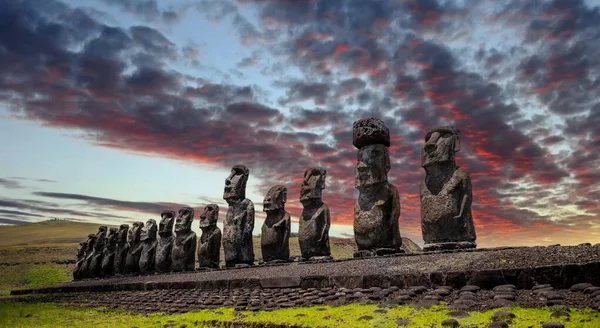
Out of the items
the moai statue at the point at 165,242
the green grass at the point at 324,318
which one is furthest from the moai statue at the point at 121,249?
the green grass at the point at 324,318

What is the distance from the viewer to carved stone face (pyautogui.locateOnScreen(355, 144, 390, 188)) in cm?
1454

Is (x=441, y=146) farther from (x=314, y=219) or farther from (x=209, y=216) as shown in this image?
(x=209, y=216)

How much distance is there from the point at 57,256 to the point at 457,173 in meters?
46.5

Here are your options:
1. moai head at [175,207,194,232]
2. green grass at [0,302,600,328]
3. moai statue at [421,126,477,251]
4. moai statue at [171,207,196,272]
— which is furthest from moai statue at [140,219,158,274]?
moai statue at [421,126,477,251]

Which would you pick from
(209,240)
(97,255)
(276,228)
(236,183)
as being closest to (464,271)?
(276,228)

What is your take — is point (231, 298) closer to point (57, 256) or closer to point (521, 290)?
point (521, 290)

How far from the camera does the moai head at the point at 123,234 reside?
93.7ft

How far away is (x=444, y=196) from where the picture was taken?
12977 mm

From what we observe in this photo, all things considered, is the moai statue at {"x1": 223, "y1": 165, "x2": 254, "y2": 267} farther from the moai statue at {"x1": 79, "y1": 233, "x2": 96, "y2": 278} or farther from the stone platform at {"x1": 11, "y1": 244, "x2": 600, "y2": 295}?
the moai statue at {"x1": 79, "y1": 233, "x2": 96, "y2": 278}

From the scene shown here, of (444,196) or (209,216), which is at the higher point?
(444,196)

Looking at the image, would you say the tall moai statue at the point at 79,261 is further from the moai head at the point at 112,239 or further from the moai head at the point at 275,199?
the moai head at the point at 275,199

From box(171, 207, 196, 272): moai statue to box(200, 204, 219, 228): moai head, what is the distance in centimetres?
146

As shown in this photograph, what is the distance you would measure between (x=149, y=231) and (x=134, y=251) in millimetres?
1744

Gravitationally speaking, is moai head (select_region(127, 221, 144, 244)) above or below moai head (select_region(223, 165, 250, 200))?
below
